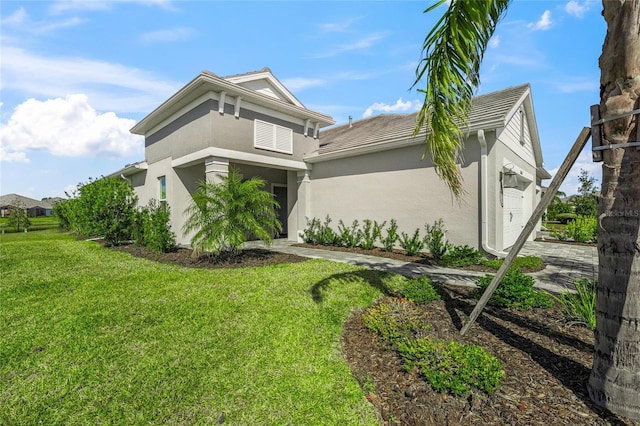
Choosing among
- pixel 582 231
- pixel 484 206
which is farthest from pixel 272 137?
pixel 582 231

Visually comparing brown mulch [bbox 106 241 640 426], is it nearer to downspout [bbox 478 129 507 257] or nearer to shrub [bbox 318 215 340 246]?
downspout [bbox 478 129 507 257]

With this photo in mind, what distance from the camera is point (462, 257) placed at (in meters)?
7.52

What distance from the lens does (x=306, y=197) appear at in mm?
12445

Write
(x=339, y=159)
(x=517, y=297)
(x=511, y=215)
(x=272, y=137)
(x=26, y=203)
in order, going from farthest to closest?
(x=26, y=203)
(x=339, y=159)
(x=272, y=137)
(x=511, y=215)
(x=517, y=297)

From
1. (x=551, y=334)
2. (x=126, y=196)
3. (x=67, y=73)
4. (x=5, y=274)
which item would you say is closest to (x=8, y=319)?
(x=5, y=274)

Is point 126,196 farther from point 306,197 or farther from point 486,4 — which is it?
point 486,4

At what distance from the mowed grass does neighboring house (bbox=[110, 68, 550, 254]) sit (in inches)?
163

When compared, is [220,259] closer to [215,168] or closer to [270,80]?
[215,168]

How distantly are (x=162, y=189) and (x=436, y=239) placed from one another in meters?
11.6

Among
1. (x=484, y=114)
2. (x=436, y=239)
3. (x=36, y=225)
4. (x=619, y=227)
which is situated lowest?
(x=36, y=225)

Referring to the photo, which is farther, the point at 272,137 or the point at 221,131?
the point at 272,137

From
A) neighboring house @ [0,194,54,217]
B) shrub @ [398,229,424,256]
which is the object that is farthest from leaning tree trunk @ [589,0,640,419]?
neighboring house @ [0,194,54,217]

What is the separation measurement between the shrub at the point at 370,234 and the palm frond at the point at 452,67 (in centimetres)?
592

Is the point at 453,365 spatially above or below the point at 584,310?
below
